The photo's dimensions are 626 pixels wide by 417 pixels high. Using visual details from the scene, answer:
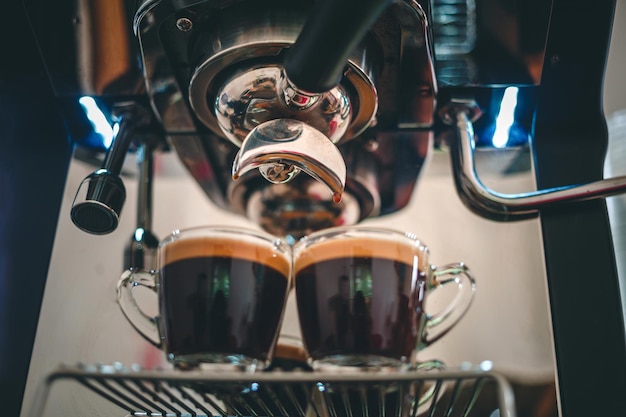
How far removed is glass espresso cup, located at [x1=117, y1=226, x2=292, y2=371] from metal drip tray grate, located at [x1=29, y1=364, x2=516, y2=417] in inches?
1.2

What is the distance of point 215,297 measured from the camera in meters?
0.55

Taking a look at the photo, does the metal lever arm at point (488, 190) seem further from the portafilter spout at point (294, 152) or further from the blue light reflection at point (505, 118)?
the portafilter spout at point (294, 152)

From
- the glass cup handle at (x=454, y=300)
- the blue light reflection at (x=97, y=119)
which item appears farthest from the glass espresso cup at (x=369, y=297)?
the blue light reflection at (x=97, y=119)

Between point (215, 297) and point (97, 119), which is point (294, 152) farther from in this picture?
point (97, 119)

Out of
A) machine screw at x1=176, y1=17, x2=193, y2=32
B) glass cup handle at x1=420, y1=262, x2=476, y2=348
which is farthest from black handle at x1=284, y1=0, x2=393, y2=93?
glass cup handle at x1=420, y1=262, x2=476, y2=348

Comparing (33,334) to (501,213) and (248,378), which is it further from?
(501,213)

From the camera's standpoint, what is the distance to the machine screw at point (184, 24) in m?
0.52

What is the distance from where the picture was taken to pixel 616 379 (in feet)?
1.77

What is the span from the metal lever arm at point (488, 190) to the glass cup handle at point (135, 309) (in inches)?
10.9

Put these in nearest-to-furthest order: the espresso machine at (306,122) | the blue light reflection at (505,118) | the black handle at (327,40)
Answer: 1. the black handle at (327,40)
2. the espresso machine at (306,122)
3. the blue light reflection at (505,118)

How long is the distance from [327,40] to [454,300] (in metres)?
0.29

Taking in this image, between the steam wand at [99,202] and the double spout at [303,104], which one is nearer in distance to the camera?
the double spout at [303,104]

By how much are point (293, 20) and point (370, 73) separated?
0.23ft

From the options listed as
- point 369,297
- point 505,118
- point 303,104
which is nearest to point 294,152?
point 303,104
